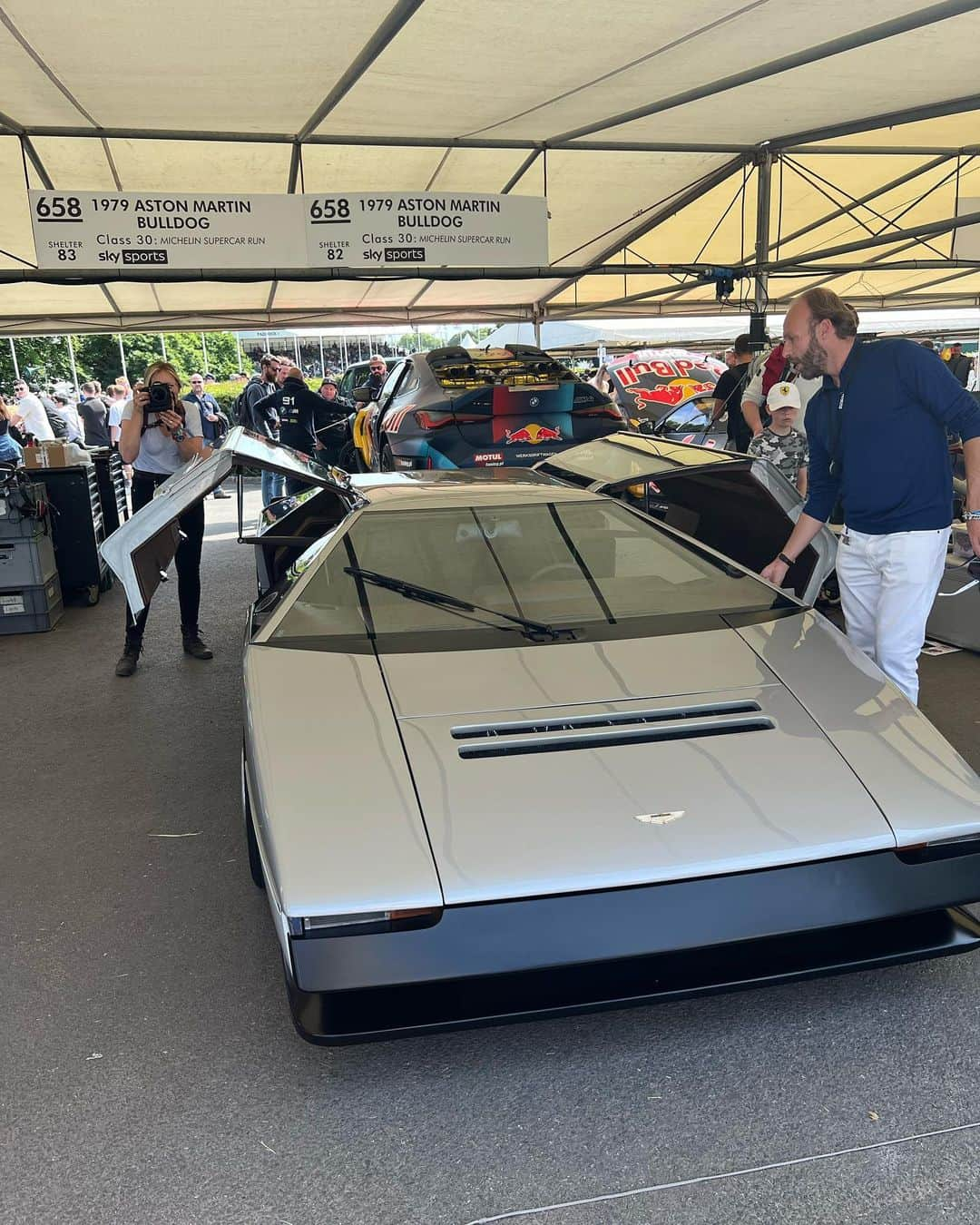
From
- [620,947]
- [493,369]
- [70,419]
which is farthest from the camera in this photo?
[70,419]

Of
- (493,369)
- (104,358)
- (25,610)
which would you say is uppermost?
(104,358)

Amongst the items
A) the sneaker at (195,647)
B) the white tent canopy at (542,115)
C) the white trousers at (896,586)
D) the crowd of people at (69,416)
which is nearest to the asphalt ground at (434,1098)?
the white trousers at (896,586)

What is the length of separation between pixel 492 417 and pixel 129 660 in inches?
116

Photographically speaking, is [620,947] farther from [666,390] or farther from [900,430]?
[666,390]

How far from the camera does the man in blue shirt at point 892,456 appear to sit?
3.06 metres

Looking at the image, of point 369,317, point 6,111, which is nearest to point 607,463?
point 6,111

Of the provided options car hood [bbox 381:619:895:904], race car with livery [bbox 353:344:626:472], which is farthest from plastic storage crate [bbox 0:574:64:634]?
car hood [bbox 381:619:895:904]

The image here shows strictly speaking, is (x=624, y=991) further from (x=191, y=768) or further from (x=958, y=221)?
(x=958, y=221)

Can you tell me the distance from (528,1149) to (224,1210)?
59cm

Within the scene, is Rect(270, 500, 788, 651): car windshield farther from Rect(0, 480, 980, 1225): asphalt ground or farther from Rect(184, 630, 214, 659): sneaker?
Rect(184, 630, 214, 659): sneaker

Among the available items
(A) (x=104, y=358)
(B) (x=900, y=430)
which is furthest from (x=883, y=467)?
(A) (x=104, y=358)

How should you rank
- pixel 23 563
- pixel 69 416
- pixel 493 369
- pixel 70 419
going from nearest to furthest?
pixel 23 563, pixel 493 369, pixel 70 419, pixel 69 416

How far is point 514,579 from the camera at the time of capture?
303 cm

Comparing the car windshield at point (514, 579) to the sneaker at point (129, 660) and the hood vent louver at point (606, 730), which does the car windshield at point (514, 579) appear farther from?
the sneaker at point (129, 660)
